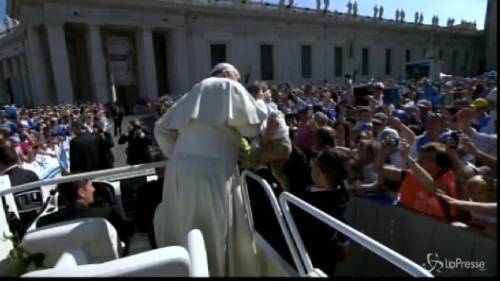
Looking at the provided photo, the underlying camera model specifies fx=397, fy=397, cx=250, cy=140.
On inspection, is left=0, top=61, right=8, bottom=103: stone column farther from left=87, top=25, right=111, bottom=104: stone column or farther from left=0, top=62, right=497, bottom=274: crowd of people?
left=0, top=62, right=497, bottom=274: crowd of people

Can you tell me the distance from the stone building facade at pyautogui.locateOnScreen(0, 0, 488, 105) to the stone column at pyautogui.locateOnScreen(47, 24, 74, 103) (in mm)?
72

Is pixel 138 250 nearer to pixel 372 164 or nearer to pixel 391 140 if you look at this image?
pixel 372 164

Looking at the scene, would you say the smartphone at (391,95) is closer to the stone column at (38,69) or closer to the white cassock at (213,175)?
the white cassock at (213,175)

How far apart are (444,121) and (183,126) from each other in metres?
3.84

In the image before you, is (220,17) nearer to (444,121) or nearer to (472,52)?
(444,121)

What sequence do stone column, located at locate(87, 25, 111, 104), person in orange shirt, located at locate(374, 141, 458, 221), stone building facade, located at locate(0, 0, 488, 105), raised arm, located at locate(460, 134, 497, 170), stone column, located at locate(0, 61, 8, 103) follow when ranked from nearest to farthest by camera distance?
person in orange shirt, located at locate(374, 141, 458, 221)
raised arm, located at locate(460, 134, 497, 170)
stone building facade, located at locate(0, 0, 488, 105)
stone column, located at locate(87, 25, 111, 104)
stone column, located at locate(0, 61, 8, 103)

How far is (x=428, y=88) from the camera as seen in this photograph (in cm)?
1332

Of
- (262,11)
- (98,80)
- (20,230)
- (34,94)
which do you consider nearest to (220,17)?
(262,11)

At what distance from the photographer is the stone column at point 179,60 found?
122 feet

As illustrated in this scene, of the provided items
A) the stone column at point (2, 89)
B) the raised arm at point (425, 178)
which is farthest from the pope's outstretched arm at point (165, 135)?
the stone column at point (2, 89)

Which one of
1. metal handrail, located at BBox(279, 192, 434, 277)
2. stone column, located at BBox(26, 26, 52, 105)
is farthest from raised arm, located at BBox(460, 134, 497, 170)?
stone column, located at BBox(26, 26, 52, 105)

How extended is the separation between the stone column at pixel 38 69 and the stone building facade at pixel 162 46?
3.1 inches

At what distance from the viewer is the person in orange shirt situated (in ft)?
9.88

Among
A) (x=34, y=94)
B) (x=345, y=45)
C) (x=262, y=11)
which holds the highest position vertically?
(x=262, y=11)
